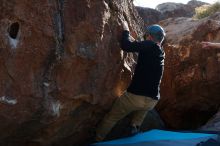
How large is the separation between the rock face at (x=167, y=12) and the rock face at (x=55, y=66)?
13.2 meters

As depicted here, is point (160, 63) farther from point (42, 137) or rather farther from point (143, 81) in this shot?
point (42, 137)

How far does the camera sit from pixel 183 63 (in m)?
8.67

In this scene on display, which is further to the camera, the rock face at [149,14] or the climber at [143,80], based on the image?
the rock face at [149,14]

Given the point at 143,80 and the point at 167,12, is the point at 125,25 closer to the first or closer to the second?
the point at 143,80

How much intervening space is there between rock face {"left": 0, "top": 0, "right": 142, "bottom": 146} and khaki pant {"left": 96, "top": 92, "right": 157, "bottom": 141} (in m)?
0.14

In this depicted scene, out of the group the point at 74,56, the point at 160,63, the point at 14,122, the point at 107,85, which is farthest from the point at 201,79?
the point at 14,122

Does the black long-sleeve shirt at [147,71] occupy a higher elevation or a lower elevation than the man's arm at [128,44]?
lower

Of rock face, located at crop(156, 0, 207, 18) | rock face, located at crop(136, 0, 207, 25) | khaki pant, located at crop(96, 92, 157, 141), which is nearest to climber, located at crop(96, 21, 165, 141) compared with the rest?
khaki pant, located at crop(96, 92, 157, 141)

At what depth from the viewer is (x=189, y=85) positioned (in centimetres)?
869

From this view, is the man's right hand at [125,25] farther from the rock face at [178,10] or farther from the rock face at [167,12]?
the rock face at [178,10]

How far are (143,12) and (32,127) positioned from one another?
54.4 ft

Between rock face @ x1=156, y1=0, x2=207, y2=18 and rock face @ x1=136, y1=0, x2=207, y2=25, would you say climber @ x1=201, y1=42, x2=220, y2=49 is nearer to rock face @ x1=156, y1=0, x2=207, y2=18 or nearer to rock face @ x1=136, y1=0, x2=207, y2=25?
rock face @ x1=136, y1=0, x2=207, y2=25

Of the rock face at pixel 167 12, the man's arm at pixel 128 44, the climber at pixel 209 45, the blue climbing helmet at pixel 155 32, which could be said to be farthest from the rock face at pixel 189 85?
the rock face at pixel 167 12

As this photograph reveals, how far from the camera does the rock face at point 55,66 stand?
5.15 meters
